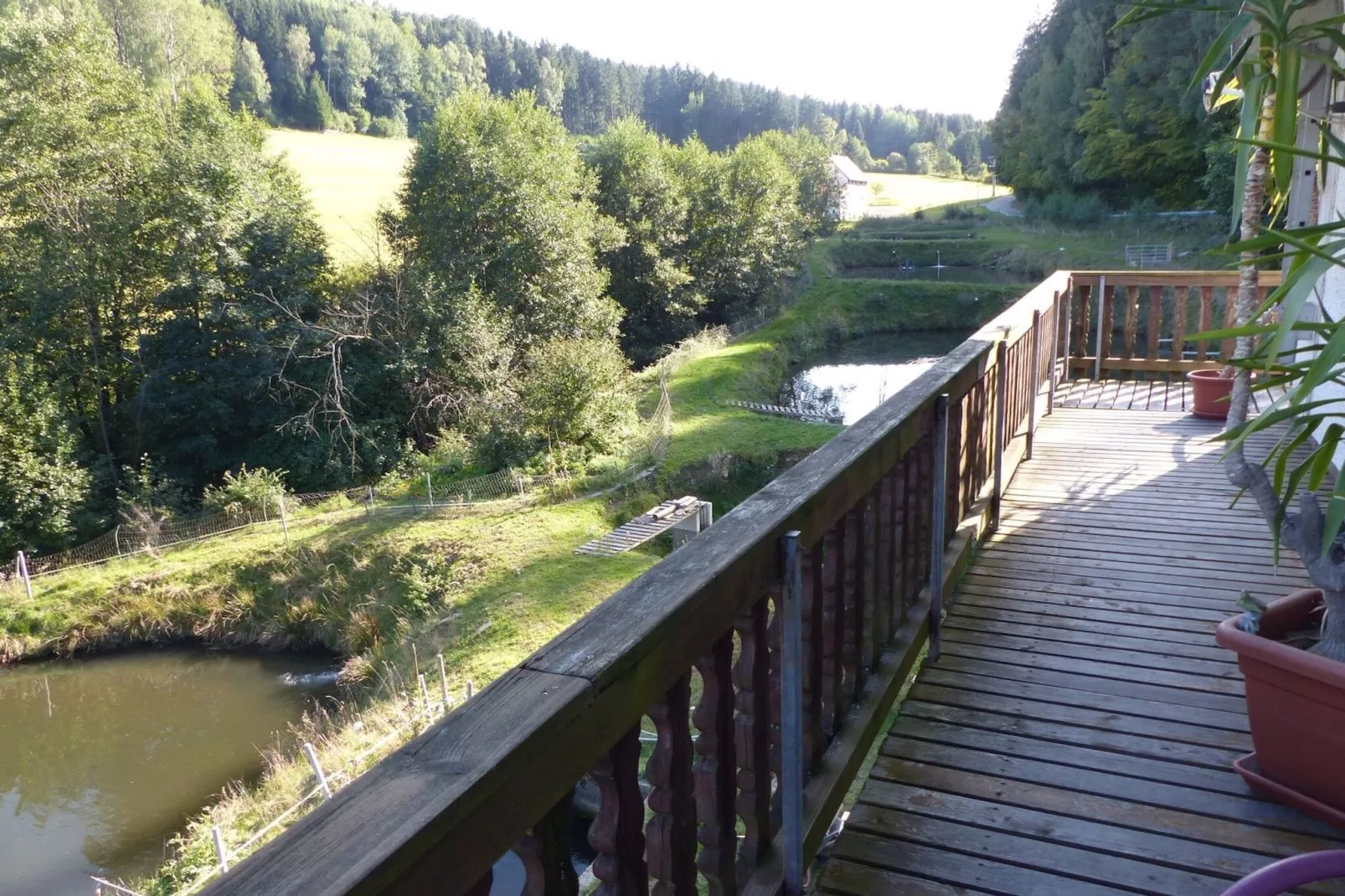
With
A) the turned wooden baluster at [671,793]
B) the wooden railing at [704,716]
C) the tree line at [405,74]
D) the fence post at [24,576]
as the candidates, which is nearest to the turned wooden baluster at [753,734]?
the wooden railing at [704,716]

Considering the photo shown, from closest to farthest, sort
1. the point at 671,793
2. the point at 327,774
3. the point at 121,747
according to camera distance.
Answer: the point at 671,793
the point at 327,774
the point at 121,747

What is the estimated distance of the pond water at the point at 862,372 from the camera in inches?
901

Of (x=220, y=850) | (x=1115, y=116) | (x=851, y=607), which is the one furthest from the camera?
(x=1115, y=116)

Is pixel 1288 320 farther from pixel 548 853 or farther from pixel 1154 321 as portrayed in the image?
pixel 1154 321

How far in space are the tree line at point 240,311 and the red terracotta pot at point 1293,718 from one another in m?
14.5

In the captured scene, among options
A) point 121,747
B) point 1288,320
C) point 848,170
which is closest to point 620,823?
point 1288,320

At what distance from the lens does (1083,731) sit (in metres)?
2.41

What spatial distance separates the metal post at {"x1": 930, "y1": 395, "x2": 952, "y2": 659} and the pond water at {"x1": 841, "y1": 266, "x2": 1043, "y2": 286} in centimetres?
3081

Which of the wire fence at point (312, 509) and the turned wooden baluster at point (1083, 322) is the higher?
the turned wooden baluster at point (1083, 322)

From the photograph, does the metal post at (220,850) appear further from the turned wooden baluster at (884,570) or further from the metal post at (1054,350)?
the metal post at (1054,350)

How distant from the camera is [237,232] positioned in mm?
20125

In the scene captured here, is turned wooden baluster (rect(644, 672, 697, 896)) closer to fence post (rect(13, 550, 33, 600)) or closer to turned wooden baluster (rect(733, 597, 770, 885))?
turned wooden baluster (rect(733, 597, 770, 885))

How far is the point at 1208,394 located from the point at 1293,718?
13.5 feet

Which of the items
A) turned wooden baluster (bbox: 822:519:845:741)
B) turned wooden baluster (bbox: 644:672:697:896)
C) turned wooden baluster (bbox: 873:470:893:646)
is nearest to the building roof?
turned wooden baluster (bbox: 873:470:893:646)
